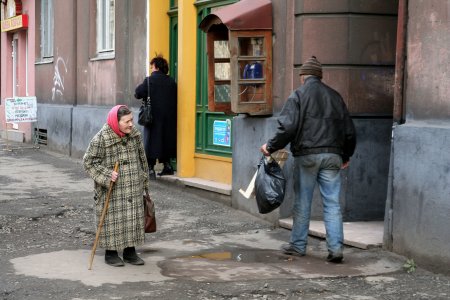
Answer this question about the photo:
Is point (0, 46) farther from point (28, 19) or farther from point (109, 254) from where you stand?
point (109, 254)

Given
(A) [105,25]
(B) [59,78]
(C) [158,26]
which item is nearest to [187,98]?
(C) [158,26]

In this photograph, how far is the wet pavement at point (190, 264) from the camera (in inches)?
261

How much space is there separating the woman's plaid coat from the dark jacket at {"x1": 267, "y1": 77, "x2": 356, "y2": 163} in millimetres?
1334

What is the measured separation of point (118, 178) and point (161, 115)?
541 cm

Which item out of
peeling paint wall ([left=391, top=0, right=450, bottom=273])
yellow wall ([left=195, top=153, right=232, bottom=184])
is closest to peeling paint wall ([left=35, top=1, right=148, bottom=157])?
yellow wall ([left=195, top=153, right=232, bottom=184])

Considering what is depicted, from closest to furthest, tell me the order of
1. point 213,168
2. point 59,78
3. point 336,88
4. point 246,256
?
point 246,256 → point 336,88 → point 213,168 → point 59,78

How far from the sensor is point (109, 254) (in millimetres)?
7555

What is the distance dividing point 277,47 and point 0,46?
650 inches

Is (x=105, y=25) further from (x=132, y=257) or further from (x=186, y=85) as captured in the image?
(x=132, y=257)

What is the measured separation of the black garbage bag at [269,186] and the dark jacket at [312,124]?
0.29m

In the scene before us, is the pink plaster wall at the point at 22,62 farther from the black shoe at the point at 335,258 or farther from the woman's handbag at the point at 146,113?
the black shoe at the point at 335,258

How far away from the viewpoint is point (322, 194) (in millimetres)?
7852

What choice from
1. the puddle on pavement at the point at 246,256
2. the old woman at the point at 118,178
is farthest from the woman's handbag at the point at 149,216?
the puddle on pavement at the point at 246,256

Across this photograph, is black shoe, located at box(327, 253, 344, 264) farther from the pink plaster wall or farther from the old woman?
the pink plaster wall
